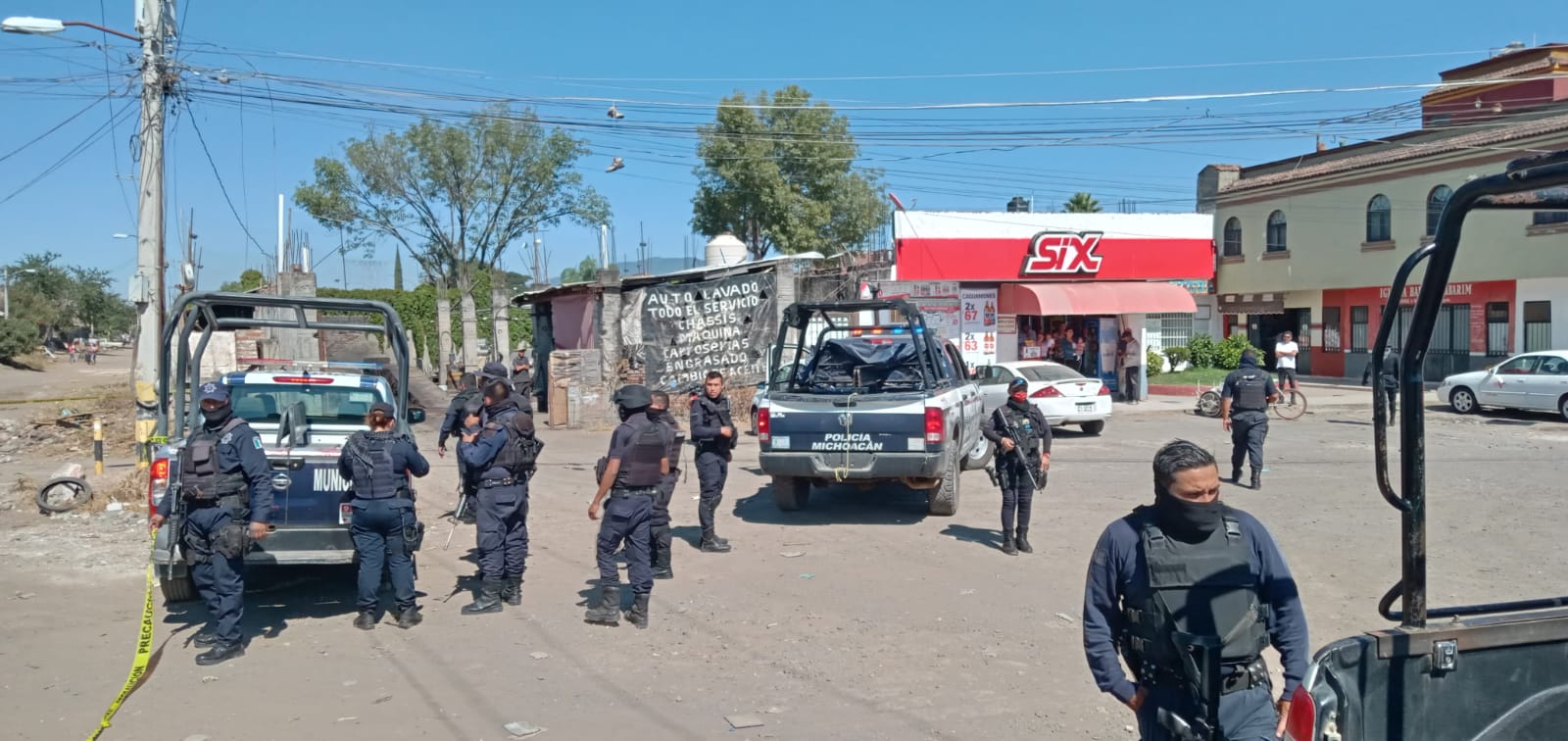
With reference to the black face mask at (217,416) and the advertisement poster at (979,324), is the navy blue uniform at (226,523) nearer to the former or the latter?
the black face mask at (217,416)

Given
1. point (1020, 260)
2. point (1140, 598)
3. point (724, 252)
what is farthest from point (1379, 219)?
point (1140, 598)

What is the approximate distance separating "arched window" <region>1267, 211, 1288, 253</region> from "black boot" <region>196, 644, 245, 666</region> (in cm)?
3398

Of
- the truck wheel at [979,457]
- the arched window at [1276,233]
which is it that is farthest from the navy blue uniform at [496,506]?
the arched window at [1276,233]

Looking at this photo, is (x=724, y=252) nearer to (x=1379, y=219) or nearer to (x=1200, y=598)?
(x=1379, y=219)

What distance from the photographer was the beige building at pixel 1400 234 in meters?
27.6

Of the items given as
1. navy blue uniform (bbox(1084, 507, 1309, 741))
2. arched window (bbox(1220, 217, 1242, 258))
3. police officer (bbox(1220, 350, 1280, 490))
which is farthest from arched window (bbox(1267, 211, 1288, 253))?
navy blue uniform (bbox(1084, 507, 1309, 741))

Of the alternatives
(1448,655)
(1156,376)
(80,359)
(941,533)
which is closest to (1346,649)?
(1448,655)

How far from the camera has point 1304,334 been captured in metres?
34.6

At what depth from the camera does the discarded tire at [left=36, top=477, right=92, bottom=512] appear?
1170cm

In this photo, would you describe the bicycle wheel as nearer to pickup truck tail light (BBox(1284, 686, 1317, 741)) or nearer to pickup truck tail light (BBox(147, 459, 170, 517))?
pickup truck tail light (BBox(147, 459, 170, 517))

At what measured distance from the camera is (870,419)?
10.3 meters

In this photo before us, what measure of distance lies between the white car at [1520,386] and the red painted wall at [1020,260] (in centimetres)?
600

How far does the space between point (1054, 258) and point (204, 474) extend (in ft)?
67.4

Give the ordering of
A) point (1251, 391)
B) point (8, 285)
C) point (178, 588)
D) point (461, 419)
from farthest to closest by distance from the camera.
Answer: point (8, 285), point (1251, 391), point (461, 419), point (178, 588)
